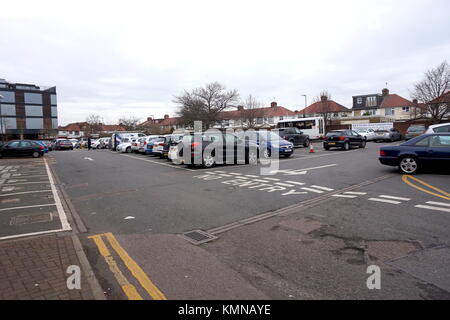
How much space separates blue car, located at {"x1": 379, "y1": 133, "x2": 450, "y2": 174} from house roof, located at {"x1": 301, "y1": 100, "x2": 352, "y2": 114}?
37771mm

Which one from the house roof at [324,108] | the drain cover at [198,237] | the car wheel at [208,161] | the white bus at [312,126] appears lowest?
the drain cover at [198,237]

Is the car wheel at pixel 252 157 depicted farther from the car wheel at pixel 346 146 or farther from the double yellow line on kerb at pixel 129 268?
the double yellow line on kerb at pixel 129 268

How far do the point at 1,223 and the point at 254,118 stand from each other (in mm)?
52822

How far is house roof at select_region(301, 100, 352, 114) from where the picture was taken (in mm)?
47469

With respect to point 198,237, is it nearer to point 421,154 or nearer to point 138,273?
point 138,273

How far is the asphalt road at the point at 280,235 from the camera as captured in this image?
11.5 ft

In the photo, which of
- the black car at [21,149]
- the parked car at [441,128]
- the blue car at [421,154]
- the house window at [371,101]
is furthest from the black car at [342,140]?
the house window at [371,101]

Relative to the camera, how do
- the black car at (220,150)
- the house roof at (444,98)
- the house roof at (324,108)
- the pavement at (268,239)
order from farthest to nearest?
the house roof at (324,108), the house roof at (444,98), the black car at (220,150), the pavement at (268,239)

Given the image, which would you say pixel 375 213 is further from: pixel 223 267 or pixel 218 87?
pixel 218 87

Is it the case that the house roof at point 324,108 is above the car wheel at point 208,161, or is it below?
above

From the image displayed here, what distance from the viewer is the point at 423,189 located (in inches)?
328

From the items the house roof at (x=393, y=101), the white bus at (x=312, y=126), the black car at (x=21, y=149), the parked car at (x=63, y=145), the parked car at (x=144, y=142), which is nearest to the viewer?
the parked car at (x=144, y=142)

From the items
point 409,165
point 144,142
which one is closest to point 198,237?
point 409,165

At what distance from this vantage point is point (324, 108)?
47.2 m
